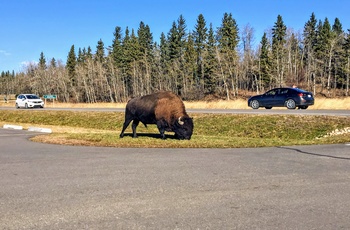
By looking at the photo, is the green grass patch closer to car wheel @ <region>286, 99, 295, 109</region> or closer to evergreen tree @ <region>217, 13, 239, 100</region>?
car wheel @ <region>286, 99, 295, 109</region>

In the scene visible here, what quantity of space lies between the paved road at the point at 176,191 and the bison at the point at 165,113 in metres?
3.52

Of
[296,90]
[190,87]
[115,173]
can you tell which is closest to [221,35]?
[190,87]

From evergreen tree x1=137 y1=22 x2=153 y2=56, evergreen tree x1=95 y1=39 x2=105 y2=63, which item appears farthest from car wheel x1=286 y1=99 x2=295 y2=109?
evergreen tree x1=95 y1=39 x2=105 y2=63

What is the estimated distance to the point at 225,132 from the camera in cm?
2103

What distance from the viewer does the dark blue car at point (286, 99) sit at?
2767 centimetres

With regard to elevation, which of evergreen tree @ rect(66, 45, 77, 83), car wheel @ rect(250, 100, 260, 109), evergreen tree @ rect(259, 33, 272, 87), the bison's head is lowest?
the bison's head

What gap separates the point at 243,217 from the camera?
15.7 feet

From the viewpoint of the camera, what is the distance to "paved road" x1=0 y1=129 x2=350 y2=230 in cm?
464

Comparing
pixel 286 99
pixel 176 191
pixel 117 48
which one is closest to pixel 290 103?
pixel 286 99

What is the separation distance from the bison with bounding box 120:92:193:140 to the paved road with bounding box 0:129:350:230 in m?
3.52

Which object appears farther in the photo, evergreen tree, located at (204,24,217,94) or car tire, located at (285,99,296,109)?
evergreen tree, located at (204,24,217,94)

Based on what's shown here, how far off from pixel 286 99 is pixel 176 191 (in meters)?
24.1

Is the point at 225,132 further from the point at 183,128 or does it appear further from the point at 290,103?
the point at 290,103

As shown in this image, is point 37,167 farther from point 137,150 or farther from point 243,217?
point 243,217
